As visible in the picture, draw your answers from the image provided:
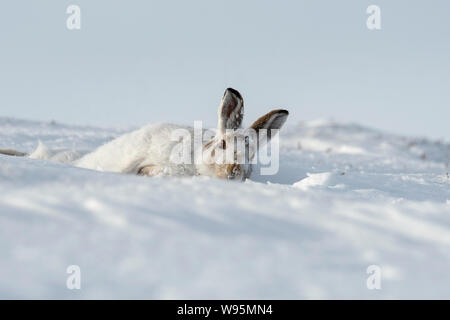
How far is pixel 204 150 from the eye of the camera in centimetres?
588

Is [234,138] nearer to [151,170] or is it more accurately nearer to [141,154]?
[151,170]

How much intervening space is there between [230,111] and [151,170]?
49.2 inches

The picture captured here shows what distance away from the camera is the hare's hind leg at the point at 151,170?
5623 mm

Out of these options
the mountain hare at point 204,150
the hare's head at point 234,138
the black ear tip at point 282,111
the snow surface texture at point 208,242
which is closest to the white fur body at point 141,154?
the mountain hare at point 204,150

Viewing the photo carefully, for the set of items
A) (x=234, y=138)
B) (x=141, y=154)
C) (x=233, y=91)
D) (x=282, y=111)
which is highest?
(x=233, y=91)

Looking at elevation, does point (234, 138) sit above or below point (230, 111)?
below

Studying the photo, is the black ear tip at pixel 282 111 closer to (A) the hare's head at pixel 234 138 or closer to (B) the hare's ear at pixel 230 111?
(A) the hare's head at pixel 234 138

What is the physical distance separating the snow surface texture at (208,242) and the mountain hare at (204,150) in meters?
3.05

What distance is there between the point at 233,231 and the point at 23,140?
9.47m

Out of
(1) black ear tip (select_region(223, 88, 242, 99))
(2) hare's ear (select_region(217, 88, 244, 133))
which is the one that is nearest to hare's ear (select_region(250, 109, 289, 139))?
(2) hare's ear (select_region(217, 88, 244, 133))

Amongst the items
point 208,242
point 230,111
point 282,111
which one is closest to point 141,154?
point 230,111
